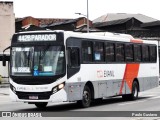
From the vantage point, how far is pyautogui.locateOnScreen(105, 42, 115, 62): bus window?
21.9 metres

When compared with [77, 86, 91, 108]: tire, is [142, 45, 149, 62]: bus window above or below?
above

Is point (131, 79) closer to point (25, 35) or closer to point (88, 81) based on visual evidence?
point (88, 81)

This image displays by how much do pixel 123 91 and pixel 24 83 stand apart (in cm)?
653

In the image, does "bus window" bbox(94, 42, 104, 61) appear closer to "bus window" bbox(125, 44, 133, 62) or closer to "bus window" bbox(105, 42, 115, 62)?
"bus window" bbox(105, 42, 115, 62)

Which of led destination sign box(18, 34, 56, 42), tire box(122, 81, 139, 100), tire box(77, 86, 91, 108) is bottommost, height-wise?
tire box(122, 81, 139, 100)

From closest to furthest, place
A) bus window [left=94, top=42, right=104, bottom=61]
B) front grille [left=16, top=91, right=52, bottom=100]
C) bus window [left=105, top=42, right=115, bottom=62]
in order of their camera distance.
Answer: front grille [left=16, top=91, right=52, bottom=100] < bus window [left=94, top=42, right=104, bottom=61] < bus window [left=105, top=42, right=115, bottom=62]

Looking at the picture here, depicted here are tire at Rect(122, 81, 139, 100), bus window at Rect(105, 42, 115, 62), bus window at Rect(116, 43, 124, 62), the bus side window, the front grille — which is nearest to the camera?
the front grille

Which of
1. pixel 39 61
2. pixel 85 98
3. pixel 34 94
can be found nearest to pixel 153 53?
pixel 85 98

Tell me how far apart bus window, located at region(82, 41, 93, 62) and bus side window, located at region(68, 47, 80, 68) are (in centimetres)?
60

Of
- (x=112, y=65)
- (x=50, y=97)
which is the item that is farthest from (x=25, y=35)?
(x=112, y=65)

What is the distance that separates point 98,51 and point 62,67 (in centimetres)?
323

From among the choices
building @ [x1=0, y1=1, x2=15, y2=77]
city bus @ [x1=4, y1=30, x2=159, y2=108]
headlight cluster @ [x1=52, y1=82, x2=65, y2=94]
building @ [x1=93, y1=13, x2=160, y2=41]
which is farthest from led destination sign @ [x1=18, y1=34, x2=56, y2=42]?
building @ [x1=93, y1=13, x2=160, y2=41]

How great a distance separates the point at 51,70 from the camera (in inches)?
715

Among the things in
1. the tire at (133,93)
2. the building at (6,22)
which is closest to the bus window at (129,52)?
the tire at (133,93)
